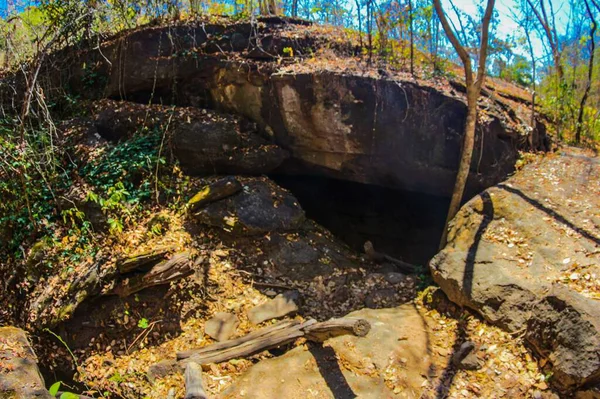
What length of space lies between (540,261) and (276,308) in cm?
370

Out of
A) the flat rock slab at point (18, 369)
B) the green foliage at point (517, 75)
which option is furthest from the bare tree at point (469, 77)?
the green foliage at point (517, 75)

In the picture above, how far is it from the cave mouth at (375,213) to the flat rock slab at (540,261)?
2348mm

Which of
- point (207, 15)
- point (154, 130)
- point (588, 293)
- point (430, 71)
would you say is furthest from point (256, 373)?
point (207, 15)

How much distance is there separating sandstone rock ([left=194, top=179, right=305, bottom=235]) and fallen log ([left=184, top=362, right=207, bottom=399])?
2457 millimetres

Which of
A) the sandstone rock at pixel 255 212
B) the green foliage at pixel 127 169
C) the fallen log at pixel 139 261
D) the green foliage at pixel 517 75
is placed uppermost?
the green foliage at pixel 517 75

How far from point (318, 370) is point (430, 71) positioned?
5991 mm

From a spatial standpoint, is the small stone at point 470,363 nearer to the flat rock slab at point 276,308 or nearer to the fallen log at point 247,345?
the fallen log at point 247,345

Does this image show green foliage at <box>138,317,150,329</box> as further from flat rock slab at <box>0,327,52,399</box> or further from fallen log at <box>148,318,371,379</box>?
flat rock slab at <box>0,327,52,399</box>

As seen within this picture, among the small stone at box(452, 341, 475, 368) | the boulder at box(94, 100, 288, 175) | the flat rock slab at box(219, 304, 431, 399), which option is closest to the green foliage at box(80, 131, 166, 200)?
the boulder at box(94, 100, 288, 175)

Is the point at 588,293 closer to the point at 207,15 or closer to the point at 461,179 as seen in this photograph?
the point at 461,179

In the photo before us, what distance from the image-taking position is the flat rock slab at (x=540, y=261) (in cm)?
386

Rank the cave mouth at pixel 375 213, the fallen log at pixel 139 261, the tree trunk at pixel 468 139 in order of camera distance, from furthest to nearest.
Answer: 1. the cave mouth at pixel 375 213
2. the tree trunk at pixel 468 139
3. the fallen log at pixel 139 261

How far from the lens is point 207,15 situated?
868 cm

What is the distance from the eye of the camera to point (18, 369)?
4227 mm
